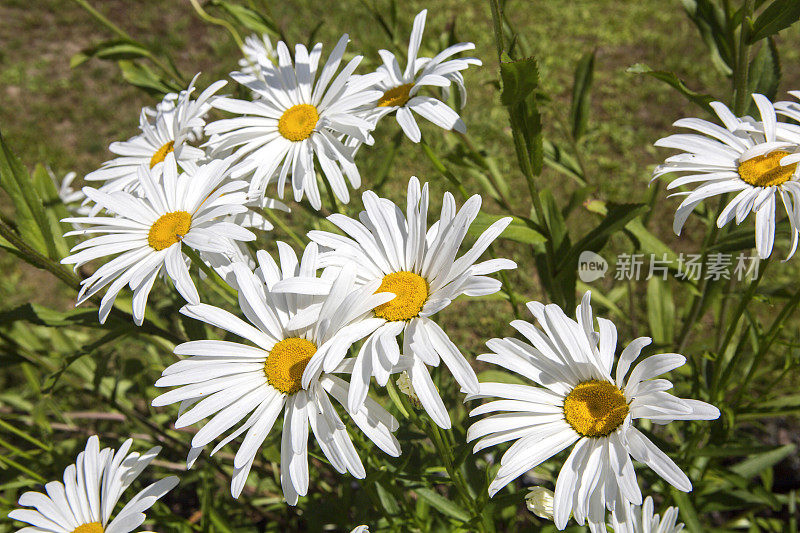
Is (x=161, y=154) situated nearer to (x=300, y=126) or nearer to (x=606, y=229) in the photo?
(x=300, y=126)

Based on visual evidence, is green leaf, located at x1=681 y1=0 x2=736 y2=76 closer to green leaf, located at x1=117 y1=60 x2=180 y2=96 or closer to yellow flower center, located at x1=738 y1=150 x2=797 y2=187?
yellow flower center, located at x1=738 y1=150 x2=797 y2=187

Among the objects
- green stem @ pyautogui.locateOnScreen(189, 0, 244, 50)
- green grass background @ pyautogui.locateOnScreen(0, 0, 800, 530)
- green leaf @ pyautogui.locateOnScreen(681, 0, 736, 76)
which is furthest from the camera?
green grass background @ pyautogui.locateOnScreen(0, 0, 800, 530)

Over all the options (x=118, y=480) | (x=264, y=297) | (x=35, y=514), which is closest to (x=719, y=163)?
(x=264, y=297)

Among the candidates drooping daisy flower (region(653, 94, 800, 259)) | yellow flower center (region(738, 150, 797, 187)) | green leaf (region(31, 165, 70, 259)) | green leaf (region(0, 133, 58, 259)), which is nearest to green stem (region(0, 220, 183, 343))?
green leaf (region(0, 133, 58, 259))

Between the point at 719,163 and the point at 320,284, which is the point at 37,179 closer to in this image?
the point at 320,284

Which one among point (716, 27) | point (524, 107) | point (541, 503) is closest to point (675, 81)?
point (524, 107)

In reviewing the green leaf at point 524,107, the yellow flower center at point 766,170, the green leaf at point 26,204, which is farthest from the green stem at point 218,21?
the yellow flower center at point 766,170
